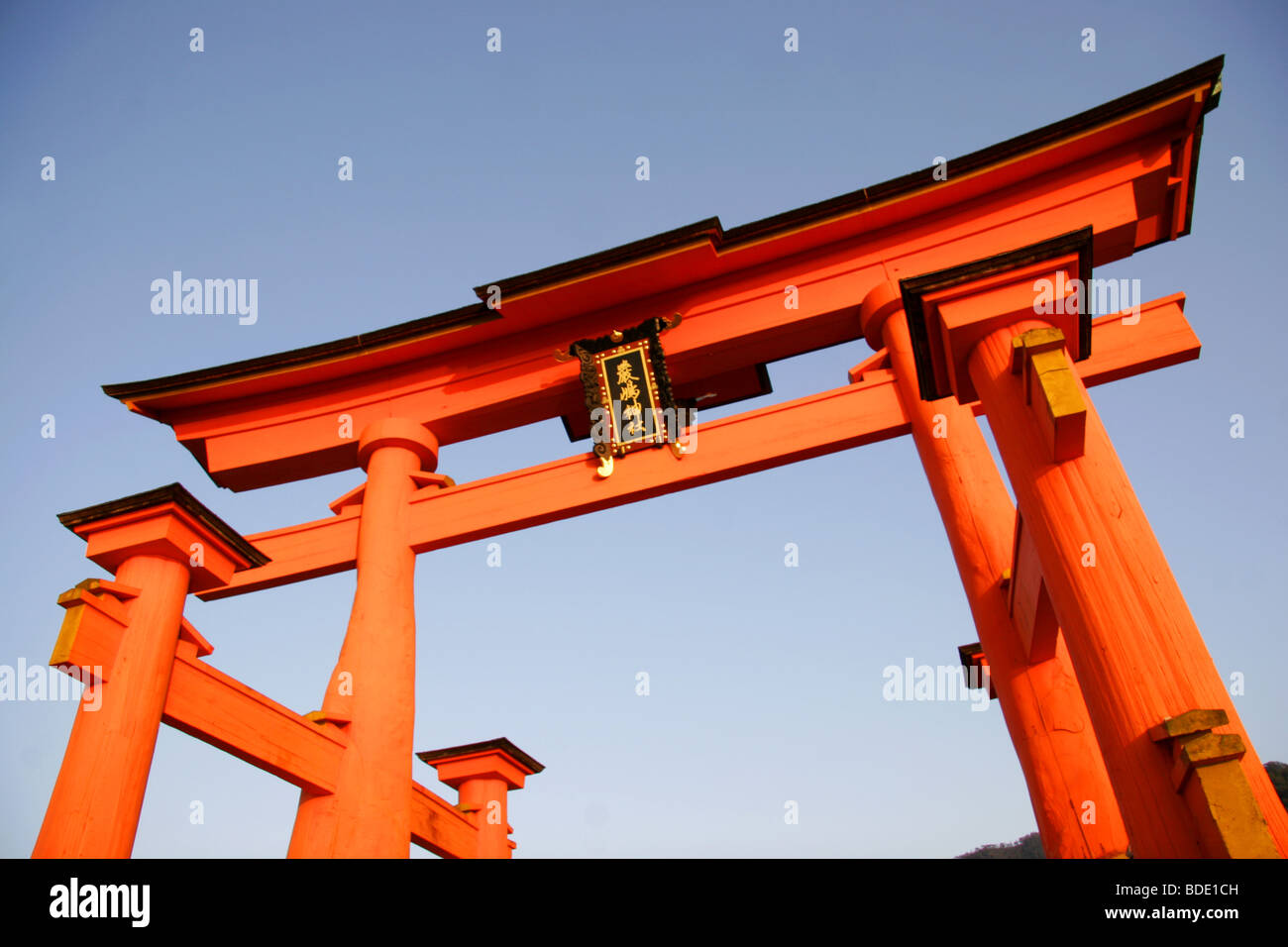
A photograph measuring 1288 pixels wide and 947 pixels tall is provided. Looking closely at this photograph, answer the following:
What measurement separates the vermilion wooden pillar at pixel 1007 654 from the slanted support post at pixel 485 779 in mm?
4613

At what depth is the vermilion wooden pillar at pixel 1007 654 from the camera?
207 inches

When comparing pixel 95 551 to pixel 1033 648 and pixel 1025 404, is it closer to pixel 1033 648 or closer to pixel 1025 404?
pixel 1025 404

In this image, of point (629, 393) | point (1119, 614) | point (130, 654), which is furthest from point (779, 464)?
point (130, 654)

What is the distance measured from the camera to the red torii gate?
390 cm

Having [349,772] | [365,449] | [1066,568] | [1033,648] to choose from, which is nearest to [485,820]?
[349,772]

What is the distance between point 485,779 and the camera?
8.49 m

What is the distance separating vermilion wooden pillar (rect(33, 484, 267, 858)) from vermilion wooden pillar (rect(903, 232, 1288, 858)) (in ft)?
13.8

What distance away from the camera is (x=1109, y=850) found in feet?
16.7

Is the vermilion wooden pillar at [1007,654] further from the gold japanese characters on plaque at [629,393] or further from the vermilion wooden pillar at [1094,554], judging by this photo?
the gold japanese characters on plaque at [629,393]

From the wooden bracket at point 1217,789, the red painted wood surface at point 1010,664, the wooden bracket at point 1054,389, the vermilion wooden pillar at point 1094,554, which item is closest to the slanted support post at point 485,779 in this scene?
the red painted wood surface at point 1010,664

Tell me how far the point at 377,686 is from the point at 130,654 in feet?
6.49

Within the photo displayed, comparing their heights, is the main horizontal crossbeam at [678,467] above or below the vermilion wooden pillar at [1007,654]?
above

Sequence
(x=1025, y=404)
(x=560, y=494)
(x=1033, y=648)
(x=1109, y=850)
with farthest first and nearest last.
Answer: (x=560, y=494), (x=1033, y=648), (x=1109, y=850), (x=1025, y=404)
